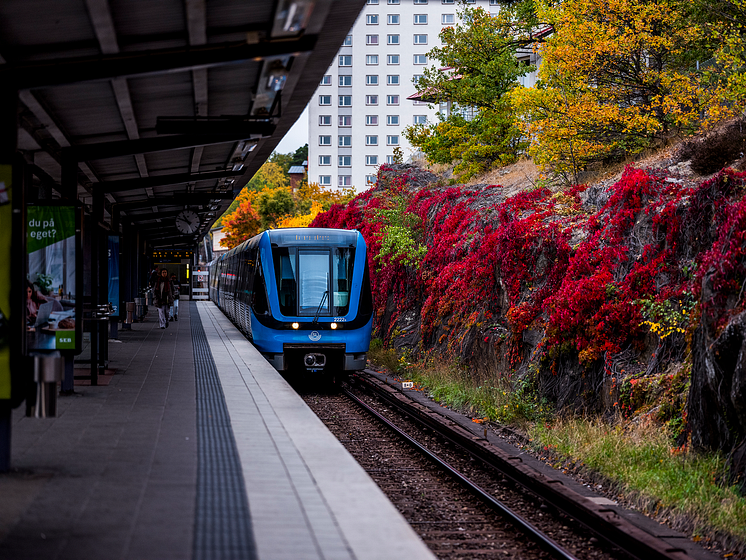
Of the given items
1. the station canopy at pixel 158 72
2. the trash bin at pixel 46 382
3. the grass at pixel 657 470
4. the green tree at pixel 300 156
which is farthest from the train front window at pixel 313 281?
the green tree at pixel 300 156

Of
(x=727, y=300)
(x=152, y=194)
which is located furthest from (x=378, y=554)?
(x=152, y=194)

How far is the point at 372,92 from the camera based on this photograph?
271 ft

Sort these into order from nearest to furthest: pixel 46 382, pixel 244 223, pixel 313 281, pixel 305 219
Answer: pixel 46 382 < pixel 313 281 < pixel 305 219 < pixel 244 223

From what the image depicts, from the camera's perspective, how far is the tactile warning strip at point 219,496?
15.8 feet

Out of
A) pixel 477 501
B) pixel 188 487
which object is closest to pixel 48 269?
pixel 188 487

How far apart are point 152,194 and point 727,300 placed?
642 inches

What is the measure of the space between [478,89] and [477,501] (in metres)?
23.2

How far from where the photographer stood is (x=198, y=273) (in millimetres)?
67562

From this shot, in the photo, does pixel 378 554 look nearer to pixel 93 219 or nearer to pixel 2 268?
pixel 2 268

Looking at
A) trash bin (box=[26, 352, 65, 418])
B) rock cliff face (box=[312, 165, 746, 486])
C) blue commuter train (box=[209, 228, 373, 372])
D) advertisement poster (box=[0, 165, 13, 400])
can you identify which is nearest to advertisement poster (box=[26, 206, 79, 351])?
trash bin (box=[26, 352, 65, 418])

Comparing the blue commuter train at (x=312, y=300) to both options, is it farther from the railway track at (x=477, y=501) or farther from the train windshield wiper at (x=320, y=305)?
the railway track at (x=477, y=501)

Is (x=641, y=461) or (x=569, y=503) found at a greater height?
(x=641, y=461)

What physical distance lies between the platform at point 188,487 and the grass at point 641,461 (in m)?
3.19

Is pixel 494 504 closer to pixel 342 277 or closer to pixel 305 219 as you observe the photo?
pixel 342 277
